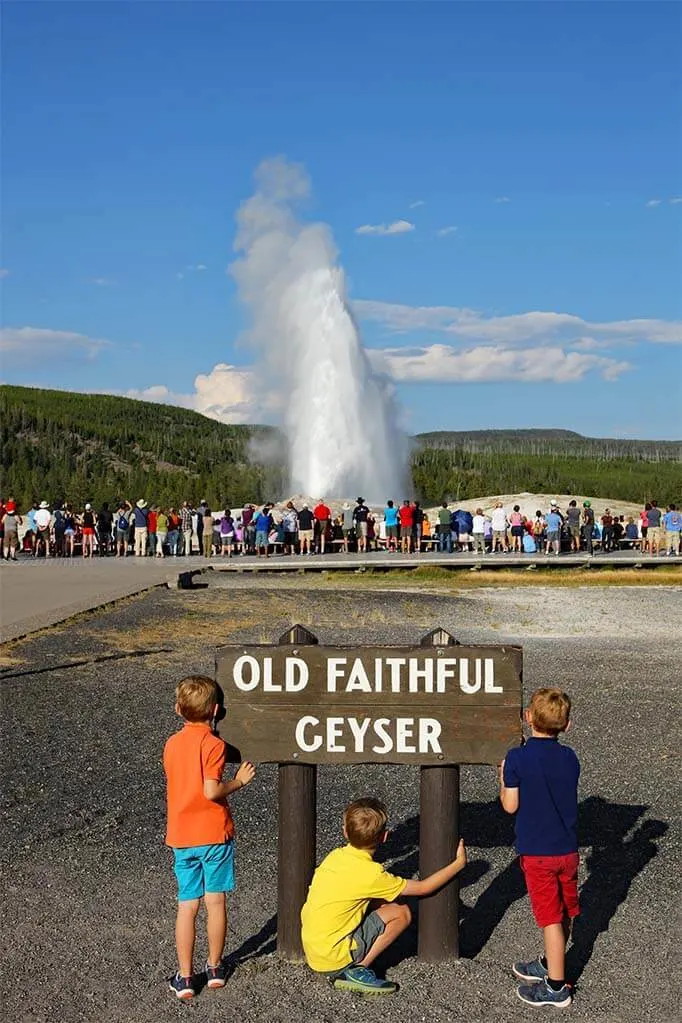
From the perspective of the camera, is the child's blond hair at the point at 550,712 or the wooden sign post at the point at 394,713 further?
the wooden sign post at the point at 394,713

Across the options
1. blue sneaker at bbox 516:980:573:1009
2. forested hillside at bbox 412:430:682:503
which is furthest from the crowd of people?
forested hillside at bbox 412:430:682:503

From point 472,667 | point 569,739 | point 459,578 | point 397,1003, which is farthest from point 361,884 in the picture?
point 459,578

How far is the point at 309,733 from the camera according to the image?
455 centimetres

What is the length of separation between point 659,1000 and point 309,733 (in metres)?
1.49

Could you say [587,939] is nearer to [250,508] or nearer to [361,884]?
[361,884]

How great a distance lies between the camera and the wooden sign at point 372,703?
450 centimetres

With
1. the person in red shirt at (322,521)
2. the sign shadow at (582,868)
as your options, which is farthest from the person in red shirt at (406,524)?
the sign shadow at (582,868)

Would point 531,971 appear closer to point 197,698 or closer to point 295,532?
point 197,698

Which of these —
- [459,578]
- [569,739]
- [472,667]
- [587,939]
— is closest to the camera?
[472,667]

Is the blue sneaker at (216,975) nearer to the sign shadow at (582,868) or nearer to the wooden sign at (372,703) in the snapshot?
the sign shadow at (582,868)

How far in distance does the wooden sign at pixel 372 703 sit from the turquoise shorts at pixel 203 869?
363 mm

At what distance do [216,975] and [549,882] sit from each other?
1.21m

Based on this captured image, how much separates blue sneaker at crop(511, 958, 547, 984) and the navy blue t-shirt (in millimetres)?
387

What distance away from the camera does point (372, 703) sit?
4523 millimetres
